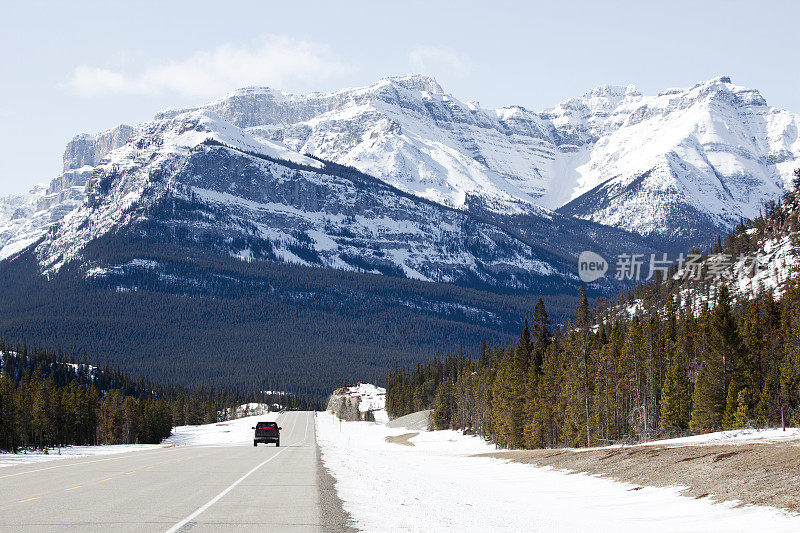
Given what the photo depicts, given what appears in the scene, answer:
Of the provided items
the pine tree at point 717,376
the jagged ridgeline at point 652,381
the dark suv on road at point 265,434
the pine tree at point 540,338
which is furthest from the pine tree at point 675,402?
the dark suv on road at point 265,434

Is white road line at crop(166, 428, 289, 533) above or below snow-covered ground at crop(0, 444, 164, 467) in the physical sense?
above

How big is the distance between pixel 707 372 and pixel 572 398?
15354mm

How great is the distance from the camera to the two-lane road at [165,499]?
1931 centimetres

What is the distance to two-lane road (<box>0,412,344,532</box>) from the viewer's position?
760 inches

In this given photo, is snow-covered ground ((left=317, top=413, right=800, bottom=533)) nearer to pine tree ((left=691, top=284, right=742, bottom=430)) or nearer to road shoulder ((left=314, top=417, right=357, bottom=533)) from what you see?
road shoulder ((left=314, top=417, right=357, bottom=533))

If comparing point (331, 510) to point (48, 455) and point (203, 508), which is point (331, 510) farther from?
point (48, 455)

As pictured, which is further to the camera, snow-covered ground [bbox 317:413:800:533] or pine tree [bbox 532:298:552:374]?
pine tree [bbox 532:298:552:374]

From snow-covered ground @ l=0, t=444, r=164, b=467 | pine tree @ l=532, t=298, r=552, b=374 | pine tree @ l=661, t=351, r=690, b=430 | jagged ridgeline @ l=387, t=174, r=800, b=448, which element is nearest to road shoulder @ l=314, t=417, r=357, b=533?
snow-covered ground @ l=0, t=444, r=164, b=467

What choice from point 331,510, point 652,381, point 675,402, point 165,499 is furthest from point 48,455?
point 652,381

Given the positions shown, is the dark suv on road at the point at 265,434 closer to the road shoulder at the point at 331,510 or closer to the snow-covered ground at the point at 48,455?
the snow-covered ground at the point at 48,455

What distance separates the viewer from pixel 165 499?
23.8 metres

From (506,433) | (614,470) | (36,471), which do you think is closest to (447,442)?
(506,433)

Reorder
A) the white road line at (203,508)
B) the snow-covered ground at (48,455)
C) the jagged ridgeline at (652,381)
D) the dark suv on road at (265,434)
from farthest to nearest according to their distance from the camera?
the dark suv on road at (265,434), the jagged ridgeline at (652,381), the snow-covered ground at (48,455), the white road line at (203,508)

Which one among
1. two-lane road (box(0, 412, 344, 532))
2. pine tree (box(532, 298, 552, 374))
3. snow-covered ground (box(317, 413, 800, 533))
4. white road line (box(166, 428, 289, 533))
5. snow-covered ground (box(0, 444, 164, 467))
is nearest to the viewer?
white road line (box(166, 428, 289, 533))
